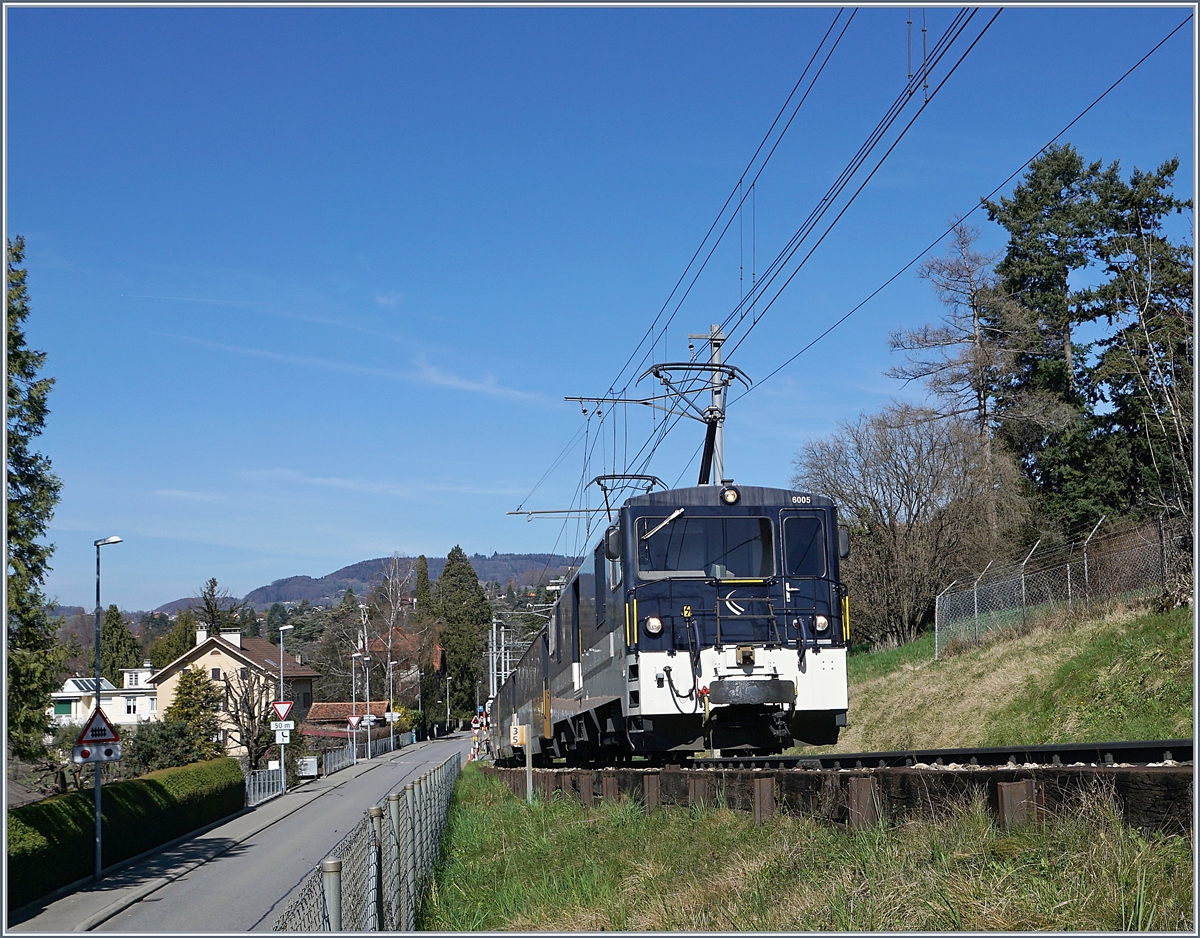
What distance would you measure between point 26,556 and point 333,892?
2805 centimetres

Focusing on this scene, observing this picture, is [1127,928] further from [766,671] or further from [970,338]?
[970,338]

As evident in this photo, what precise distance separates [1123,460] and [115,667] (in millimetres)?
95828

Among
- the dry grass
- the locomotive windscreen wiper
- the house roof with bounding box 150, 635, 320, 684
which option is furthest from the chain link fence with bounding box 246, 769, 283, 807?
the locomotive windscreen wiper

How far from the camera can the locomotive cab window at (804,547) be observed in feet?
46.8

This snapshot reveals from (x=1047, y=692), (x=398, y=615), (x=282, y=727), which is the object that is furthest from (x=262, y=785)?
(x=398, y=615)

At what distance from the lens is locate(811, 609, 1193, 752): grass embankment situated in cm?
1691

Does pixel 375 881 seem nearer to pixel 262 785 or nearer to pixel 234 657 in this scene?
pixel 262 785

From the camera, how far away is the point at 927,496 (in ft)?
138

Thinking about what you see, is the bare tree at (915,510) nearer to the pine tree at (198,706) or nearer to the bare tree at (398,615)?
the pine tree at (198,706)

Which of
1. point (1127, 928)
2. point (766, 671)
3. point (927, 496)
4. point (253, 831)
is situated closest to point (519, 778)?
point (766, 671)

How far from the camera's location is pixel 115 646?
112 m

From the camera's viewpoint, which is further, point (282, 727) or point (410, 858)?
point (282, 727)

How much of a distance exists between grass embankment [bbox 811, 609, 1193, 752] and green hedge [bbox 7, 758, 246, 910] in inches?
638

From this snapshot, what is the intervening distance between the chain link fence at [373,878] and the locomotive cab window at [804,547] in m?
5.20
